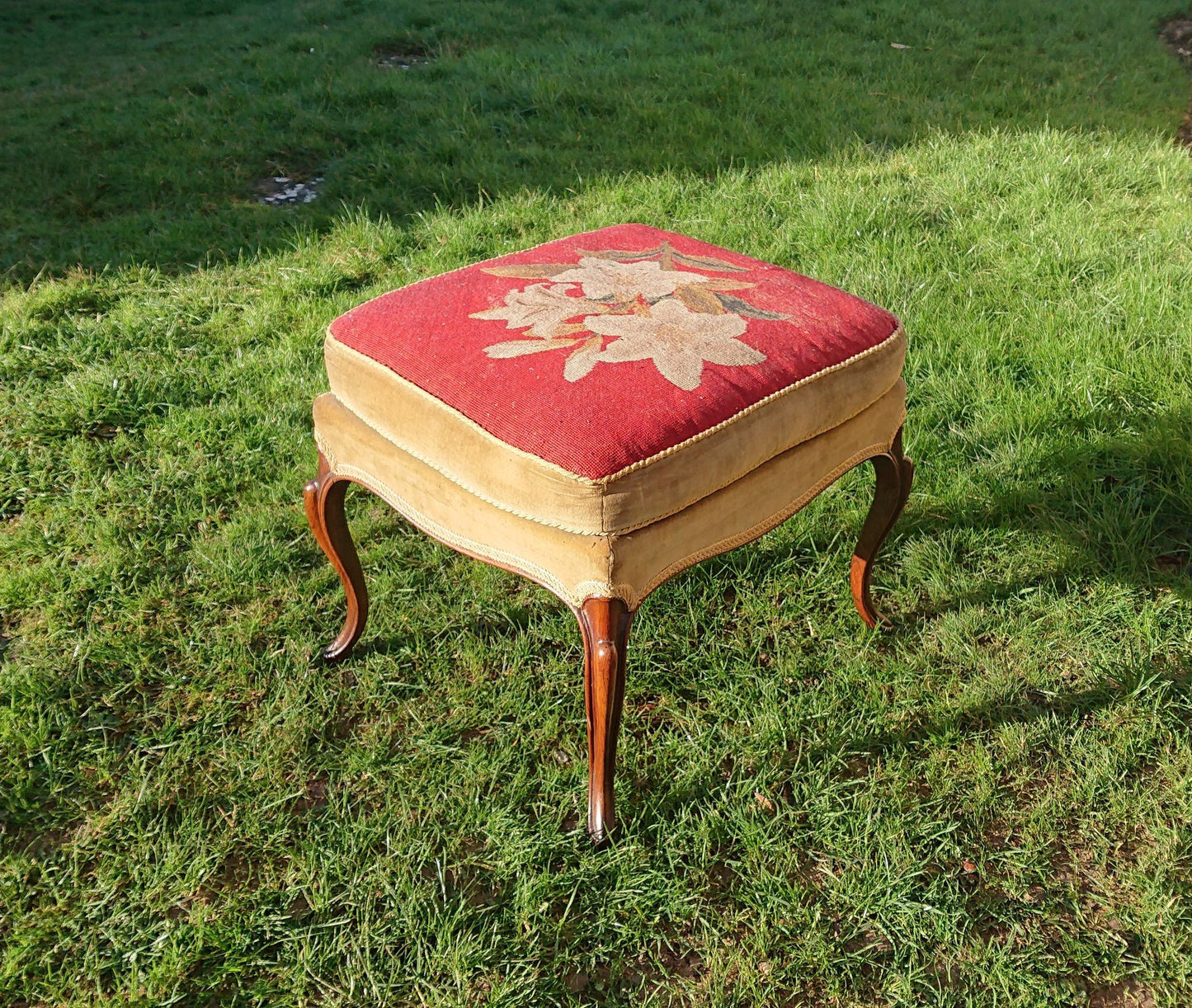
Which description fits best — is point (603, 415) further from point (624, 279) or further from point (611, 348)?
point (624, 279)

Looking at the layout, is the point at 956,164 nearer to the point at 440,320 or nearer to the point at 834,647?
the point at 834,647

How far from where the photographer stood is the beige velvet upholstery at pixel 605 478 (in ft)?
4.50

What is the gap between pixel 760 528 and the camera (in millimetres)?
1643

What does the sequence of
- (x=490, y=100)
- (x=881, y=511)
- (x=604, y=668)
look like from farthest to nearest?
(x=490, y=100)
(x=881, y=511)
(x=604, y=668)

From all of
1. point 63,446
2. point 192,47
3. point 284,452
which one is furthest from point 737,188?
point 192,47

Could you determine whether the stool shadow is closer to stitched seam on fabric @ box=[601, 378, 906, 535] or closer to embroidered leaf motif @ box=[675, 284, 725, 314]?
stitched seam on fabric @ box=[601, 378, 906, 535]

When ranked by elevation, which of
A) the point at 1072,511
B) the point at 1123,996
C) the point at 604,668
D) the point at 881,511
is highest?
the point at 604,668

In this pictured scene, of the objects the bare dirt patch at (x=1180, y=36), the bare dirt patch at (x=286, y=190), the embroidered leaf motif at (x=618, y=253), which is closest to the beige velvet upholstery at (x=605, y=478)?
the embroidered leaf motif at (x=618, y=253)

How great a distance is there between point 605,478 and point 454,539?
14.8 inches

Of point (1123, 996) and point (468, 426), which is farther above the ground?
point (468, 426)

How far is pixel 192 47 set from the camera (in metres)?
6.46

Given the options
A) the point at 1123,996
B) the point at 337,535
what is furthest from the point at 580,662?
the point at 1123,996

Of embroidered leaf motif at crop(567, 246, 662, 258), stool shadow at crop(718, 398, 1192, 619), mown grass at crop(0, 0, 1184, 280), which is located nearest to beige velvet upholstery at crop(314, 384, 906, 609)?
embroidered leaf motif at crop(567, 246, 662, 258)

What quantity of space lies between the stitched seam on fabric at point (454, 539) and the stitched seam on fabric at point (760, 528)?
0.14m
